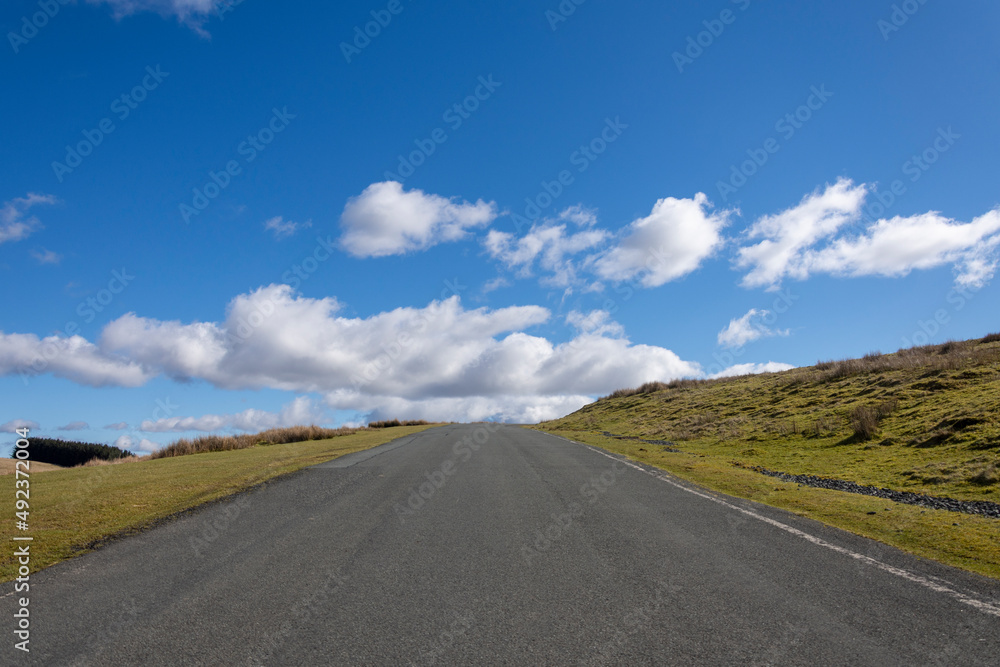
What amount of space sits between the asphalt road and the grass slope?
1.60 meters

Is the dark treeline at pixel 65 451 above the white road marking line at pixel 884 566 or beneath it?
above

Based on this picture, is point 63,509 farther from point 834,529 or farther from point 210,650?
point 834,529

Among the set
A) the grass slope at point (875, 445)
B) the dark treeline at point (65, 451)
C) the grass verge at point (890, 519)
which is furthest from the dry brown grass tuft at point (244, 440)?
the grass verge at point (890, 519)

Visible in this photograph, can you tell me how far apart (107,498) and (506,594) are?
413 inches

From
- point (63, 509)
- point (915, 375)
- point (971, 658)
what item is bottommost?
point (971, 658)

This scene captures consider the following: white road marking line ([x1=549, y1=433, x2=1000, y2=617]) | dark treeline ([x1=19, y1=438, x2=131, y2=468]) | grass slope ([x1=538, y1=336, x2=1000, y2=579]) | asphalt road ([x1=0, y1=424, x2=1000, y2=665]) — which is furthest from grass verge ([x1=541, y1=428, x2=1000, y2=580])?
dark treeline ([x1=19, y1=438, x2=131, y2=468])

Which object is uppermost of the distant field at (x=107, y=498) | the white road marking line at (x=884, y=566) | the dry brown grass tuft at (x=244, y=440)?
the dry brown grass tuft at (x=244, y=440)

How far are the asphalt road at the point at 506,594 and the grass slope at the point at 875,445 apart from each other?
1604 mm

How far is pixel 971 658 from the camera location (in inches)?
158

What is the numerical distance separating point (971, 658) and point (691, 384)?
62.2 metres

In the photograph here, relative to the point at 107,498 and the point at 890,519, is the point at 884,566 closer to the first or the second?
the point at 890,519

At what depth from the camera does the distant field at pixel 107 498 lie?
26.1 feet

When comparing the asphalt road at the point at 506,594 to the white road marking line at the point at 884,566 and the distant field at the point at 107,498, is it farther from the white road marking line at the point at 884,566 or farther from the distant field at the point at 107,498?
the distant field at the point at 107,498

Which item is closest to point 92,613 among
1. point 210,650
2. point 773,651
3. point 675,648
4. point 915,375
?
point 210,650
